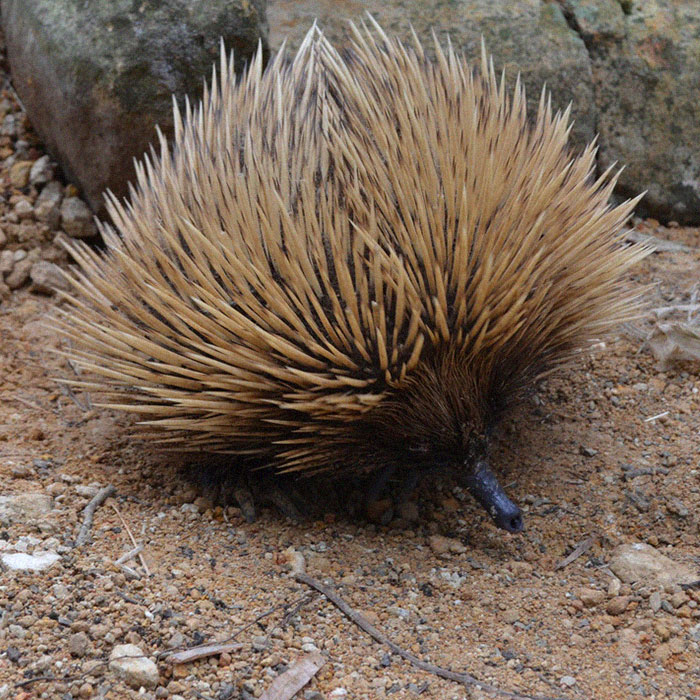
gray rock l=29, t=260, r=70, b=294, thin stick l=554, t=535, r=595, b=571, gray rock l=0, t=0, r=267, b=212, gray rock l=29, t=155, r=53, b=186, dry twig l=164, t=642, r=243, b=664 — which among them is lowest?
thin stick l=554, t=535, r=595, b=571

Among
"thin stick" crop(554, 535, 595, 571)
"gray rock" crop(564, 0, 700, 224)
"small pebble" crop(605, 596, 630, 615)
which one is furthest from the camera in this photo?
"gray rock" crop(564, 0, 700, 224)

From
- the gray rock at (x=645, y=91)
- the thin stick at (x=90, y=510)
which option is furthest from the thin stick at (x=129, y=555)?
the gray rock at (x=645, y=91)

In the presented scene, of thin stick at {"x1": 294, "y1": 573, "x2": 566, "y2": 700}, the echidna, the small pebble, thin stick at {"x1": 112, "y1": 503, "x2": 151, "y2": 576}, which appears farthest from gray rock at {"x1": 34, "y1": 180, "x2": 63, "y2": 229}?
the small pebble

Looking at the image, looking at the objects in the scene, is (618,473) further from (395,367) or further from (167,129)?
(167,129)

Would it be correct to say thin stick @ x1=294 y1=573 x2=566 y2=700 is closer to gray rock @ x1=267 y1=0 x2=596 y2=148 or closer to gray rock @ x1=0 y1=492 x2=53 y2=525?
gray rock @ x1=0 y1=492 x2=53 y2=525

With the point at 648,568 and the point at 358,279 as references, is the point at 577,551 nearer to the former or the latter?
the point at 648,568

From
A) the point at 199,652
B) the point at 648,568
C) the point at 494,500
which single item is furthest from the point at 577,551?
the point at 199,652
